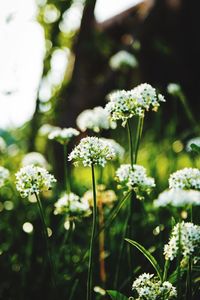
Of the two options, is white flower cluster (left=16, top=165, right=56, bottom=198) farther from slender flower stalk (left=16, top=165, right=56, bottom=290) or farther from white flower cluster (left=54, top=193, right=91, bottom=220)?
white flower cluster (left=54, top=193, right=91, bottom=220)

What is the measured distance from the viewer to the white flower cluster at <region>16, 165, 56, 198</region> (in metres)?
1.72

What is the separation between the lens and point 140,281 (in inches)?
64.0

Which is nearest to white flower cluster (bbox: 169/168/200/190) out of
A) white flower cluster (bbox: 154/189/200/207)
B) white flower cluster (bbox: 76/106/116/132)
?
white flower cluster (bbox: 154/189/200/207)

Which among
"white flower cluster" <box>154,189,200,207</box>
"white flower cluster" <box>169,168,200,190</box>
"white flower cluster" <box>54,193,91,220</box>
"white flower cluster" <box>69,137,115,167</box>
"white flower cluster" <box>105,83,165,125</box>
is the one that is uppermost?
"white flower cluster" <box>105,83,165,125</box>

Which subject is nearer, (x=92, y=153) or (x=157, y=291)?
(x=157, y=291)

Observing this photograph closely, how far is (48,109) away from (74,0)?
1.39 meters

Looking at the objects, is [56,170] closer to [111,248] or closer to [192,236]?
[111,248]

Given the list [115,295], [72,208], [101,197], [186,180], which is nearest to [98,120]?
[101,197]

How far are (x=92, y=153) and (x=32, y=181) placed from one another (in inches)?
11.4

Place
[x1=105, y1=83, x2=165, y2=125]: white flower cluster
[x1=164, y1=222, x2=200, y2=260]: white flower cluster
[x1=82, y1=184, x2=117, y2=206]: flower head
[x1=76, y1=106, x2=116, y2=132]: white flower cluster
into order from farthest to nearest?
1. [x1=76, y1=106, x2=116, y2=132]: white flower cluster
2. [x1=82, y1=184, x2=117, y2=206]: flower head
3. [x1=105, y1=83, x2=165, y2=125]: white flower cluster
4. [x1=164, y1=222, x2=200, y2=260]: white flower cluster

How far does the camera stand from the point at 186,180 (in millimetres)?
1569

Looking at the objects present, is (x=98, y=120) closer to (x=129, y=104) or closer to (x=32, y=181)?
(x=129, y=104)

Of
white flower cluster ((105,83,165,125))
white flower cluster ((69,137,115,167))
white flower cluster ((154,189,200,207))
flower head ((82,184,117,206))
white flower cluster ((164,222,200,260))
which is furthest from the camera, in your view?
flower head ((82,184,117,206))

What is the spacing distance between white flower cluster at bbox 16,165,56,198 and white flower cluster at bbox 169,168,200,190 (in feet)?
1.78
